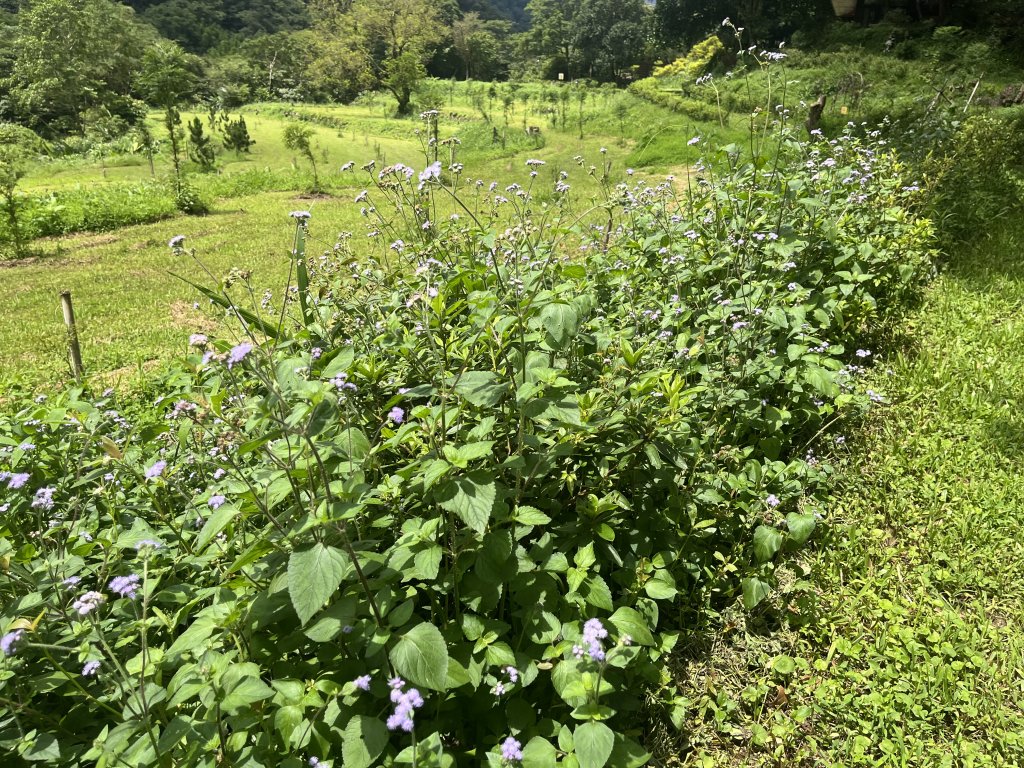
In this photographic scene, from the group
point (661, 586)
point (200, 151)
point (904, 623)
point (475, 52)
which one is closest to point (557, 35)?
point (475, 52)

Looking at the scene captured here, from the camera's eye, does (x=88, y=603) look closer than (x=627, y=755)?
Yes

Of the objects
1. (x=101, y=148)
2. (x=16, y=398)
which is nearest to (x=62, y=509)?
(x=16, y=398)

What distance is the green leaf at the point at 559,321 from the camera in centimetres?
168

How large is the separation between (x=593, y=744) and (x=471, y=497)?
2.13ft

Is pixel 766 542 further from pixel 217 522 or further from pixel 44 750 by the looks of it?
pixel 44 750

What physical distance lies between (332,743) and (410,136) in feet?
82.0

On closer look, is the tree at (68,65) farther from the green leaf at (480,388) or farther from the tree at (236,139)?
the green leaf at (480,388)

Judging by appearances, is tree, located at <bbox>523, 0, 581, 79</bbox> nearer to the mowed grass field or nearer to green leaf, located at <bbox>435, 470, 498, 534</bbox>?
the mowed grass field

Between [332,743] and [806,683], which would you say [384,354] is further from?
[806,683]

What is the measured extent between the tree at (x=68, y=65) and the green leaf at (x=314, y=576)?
121 feet

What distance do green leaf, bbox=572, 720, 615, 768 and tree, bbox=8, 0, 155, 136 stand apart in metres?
37.2

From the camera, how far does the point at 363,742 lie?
4.10 ft

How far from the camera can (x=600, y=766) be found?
4.21 ft

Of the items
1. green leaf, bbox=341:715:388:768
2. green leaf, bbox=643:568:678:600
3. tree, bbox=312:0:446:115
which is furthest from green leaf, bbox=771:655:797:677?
tree, bbox=312:0:446:115
